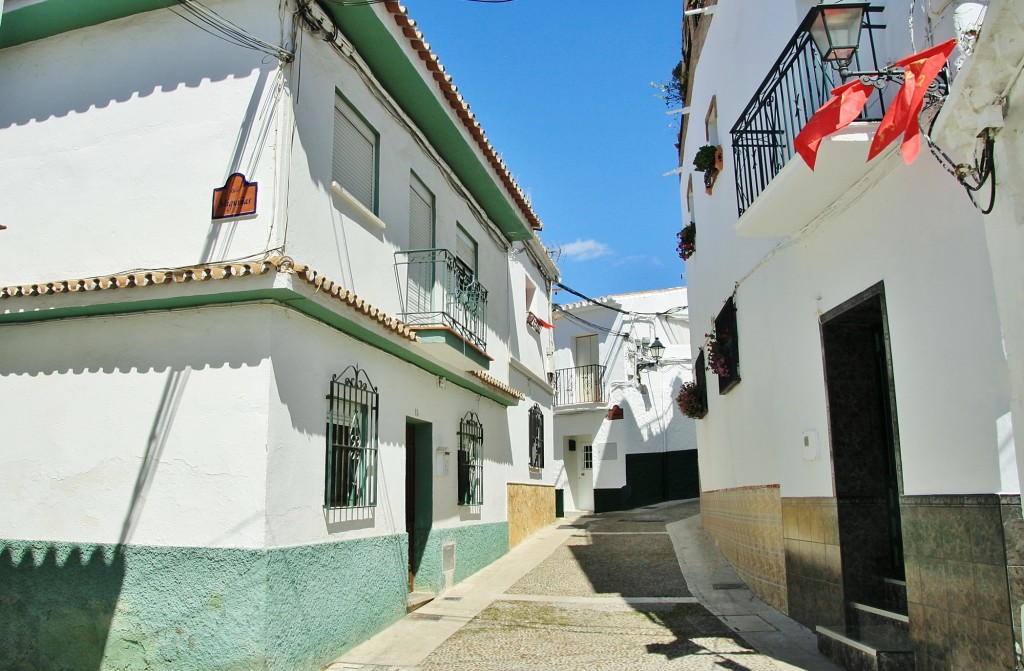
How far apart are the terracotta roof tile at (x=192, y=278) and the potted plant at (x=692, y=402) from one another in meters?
7.46

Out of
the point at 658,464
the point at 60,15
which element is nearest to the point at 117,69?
the point at 60,15

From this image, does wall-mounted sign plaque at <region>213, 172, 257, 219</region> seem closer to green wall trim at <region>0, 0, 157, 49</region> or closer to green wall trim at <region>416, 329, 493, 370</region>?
green wall trim at <region>0, 0, 157, 49</region>

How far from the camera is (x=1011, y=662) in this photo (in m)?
4.00

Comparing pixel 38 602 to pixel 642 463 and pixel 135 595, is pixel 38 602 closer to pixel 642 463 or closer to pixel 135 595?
pixel 135 595

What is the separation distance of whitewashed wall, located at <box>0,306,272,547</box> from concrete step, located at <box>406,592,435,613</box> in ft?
9.86

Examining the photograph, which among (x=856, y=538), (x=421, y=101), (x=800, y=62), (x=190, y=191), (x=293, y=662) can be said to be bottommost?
(x=293, y=662)

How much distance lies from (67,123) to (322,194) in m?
2.63

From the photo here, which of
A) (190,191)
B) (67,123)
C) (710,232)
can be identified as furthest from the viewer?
(710,232)

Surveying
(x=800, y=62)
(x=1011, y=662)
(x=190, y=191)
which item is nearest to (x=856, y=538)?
(x=1011, y=662)

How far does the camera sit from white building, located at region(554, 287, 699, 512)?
20797 millimetres

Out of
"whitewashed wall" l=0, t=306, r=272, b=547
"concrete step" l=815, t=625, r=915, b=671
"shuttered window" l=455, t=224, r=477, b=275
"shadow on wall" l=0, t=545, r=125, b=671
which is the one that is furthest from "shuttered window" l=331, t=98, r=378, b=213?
"concrete step" l=815, t=625, r=915, b=671

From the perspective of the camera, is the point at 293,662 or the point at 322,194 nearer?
the point at 293,662

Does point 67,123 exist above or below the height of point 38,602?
above

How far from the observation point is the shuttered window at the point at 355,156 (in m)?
7.50
